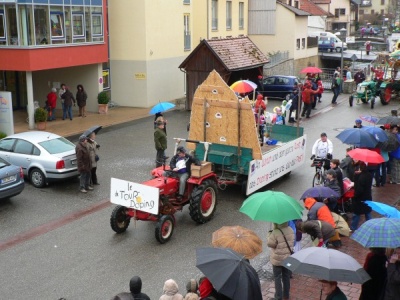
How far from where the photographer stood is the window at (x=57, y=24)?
24.0 m

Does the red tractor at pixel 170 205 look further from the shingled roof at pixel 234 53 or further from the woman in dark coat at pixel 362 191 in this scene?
the shingled roof at pixel 234 53

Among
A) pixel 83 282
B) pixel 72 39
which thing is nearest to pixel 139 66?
pixel 72 39

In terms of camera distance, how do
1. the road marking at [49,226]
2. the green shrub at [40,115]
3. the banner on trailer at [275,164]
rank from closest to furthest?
the road marking at [49,226], the banner on trailer at [275,164], the green shrub at [40,115]

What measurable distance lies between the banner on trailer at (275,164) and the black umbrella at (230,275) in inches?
286

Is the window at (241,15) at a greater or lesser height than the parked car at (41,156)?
greater

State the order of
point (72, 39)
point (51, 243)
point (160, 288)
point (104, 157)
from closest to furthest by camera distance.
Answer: point (160, 288) → point (51, 243) → point (104, 157) → point (72, 39)

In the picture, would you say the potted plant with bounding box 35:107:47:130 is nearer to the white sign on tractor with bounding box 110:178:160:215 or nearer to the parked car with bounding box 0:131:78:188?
the parked car with bounding box 0:131:78:188

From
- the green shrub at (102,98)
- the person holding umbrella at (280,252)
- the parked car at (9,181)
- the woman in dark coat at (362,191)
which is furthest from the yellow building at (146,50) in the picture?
the person holding umbrella at (280,252)

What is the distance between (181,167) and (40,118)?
1260cm

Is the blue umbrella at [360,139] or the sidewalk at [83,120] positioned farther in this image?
the sidewalk at [83,120]

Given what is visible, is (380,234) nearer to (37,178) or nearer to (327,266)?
(327,266)

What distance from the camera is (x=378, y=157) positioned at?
1229 centimetres

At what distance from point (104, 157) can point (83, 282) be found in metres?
9.39

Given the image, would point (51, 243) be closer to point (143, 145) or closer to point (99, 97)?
point (143, 145)
